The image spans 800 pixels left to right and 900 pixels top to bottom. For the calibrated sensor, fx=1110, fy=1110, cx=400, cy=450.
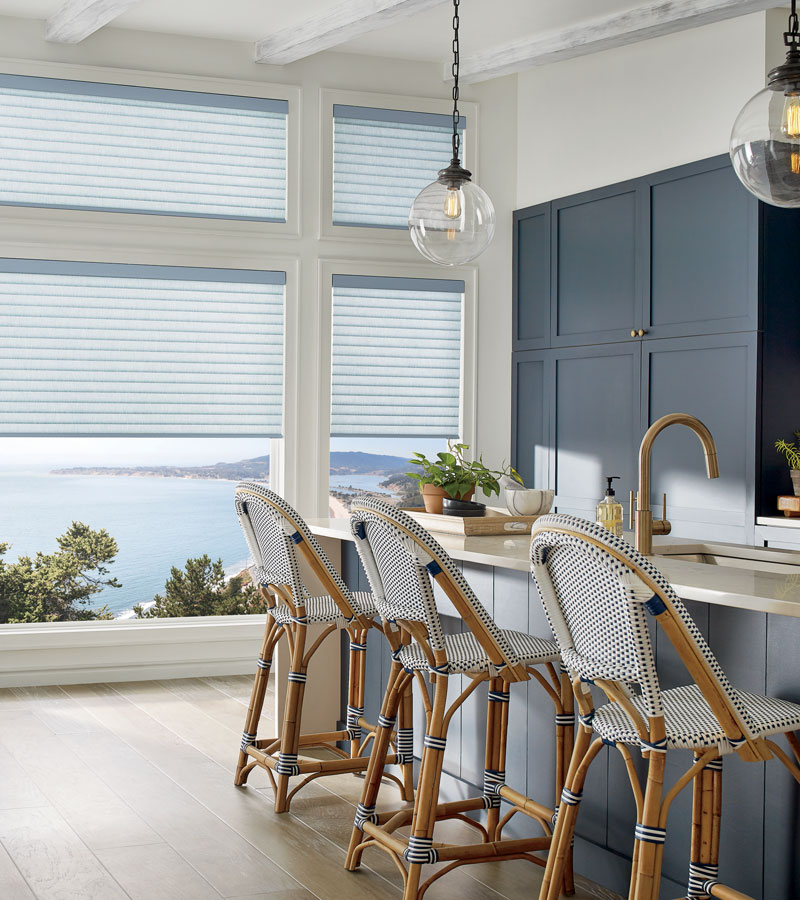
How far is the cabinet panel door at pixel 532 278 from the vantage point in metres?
5.73

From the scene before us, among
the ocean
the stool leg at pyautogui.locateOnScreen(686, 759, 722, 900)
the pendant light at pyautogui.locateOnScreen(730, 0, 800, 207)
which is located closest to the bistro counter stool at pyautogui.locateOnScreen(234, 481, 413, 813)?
the stool leg at pyautogui.locateOnScreen(686, 759, 722, 900)

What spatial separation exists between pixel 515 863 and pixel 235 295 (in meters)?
3.34

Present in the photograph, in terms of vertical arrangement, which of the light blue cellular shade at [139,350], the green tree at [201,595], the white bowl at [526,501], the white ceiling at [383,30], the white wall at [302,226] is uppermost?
the white ceiling at [383,30]

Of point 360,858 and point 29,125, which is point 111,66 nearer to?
point 29,125

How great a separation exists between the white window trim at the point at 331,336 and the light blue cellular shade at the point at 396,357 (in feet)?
0.11

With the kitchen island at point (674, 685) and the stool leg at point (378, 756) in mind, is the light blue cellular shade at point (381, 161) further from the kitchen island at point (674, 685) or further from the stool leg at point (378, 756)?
the stool leg at point (378, 756)

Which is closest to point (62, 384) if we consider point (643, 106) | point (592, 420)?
point (592, 420)

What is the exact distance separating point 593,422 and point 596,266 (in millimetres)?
757

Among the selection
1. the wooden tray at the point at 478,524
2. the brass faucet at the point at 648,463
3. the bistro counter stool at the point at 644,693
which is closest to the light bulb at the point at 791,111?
the brass faucet at the point at 648,463

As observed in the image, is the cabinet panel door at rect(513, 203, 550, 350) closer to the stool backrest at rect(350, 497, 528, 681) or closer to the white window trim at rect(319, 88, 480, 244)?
the white window trim at rect(319, 88, 480, 244)

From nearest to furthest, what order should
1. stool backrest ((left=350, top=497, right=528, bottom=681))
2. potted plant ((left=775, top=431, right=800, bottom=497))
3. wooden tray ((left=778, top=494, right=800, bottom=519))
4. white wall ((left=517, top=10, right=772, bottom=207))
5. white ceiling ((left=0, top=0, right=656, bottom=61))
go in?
stool backrest ((left=350, top=497, right=528, bottom=681))
wooden tray ((left=778, top=494, right=800, bottom=519))
potted plant ((left=775, top=431, right=800, bottom=497))
white wall ((left=517, top=10, right=772, bottom=207))
white ceiling ((left=0, top=0, right=656, bottom=61))

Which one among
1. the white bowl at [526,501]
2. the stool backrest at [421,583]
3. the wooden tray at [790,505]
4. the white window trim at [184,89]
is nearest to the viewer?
the stool backrest at [421,583]

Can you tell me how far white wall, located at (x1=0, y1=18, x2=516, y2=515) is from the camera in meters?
5.19

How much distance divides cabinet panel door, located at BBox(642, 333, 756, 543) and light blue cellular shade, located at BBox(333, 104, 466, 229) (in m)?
1.58
